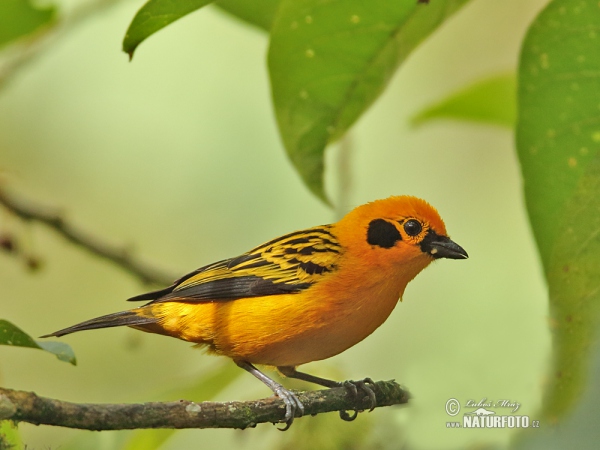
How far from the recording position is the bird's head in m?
4.16

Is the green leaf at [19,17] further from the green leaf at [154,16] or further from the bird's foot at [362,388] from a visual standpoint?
the bird's foot at [362,388]

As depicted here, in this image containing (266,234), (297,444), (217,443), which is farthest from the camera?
(266,234)

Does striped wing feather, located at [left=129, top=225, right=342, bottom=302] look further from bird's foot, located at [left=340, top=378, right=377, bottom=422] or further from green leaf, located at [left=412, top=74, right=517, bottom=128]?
green leaf, located at [left=412, top=74, right=517, bottom=128]

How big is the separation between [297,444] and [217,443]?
2029 mm

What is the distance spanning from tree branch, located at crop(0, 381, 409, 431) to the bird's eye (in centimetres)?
126

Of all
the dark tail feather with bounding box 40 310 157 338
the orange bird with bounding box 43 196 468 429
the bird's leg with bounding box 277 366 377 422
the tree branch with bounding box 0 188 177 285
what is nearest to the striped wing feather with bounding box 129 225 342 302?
the orange bird with bounding box 43 196 468 429

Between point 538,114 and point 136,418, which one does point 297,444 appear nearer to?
point 136,418

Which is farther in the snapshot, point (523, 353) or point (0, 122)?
point (0, 122)

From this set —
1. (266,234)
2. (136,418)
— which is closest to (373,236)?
(136,418)

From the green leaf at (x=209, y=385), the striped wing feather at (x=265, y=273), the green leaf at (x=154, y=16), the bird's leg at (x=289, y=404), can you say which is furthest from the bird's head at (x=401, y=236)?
the green leaf at (x=154, y=16)

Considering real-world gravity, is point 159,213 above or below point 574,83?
above

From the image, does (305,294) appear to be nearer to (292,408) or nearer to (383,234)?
(383,234)

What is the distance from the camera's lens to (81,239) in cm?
504

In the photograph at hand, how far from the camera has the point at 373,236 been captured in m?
4.28
